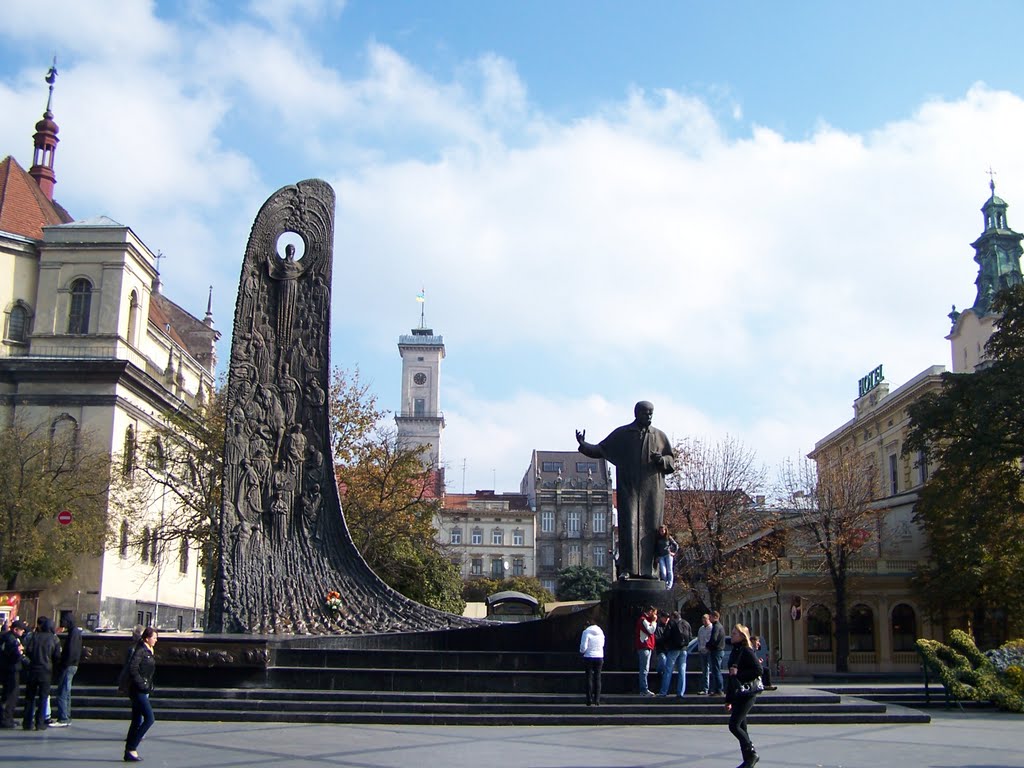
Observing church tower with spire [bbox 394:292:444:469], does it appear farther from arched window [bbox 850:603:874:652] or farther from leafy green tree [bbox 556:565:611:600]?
arched window [bbox 850:603:874:652]

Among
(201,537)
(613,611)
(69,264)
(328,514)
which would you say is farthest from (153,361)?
(613,611)

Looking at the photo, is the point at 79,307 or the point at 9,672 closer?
the point at 9,672

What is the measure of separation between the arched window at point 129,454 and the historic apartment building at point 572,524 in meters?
59.3

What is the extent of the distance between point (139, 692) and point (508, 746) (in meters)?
3.91

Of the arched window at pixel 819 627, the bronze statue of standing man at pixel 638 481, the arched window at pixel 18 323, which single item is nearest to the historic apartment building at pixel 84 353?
the arched window at pixel 18 323

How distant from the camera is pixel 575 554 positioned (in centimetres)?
10056

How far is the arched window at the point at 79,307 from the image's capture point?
1748 inches

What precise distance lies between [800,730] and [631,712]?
2226 mm

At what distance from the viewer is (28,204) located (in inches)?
1889

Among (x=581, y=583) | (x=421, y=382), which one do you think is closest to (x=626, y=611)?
(x=581, y=583)

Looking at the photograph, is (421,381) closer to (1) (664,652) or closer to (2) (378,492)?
(2) (378,492)

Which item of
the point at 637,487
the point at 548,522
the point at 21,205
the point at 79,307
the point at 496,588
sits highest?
the point at 21,205

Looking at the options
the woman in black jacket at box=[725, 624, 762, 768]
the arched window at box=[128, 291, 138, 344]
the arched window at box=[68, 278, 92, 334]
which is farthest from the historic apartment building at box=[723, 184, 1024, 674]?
the arched window at box=[68, 278, 92, 334]

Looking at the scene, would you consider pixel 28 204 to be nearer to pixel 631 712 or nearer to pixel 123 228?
pixel 123 228
